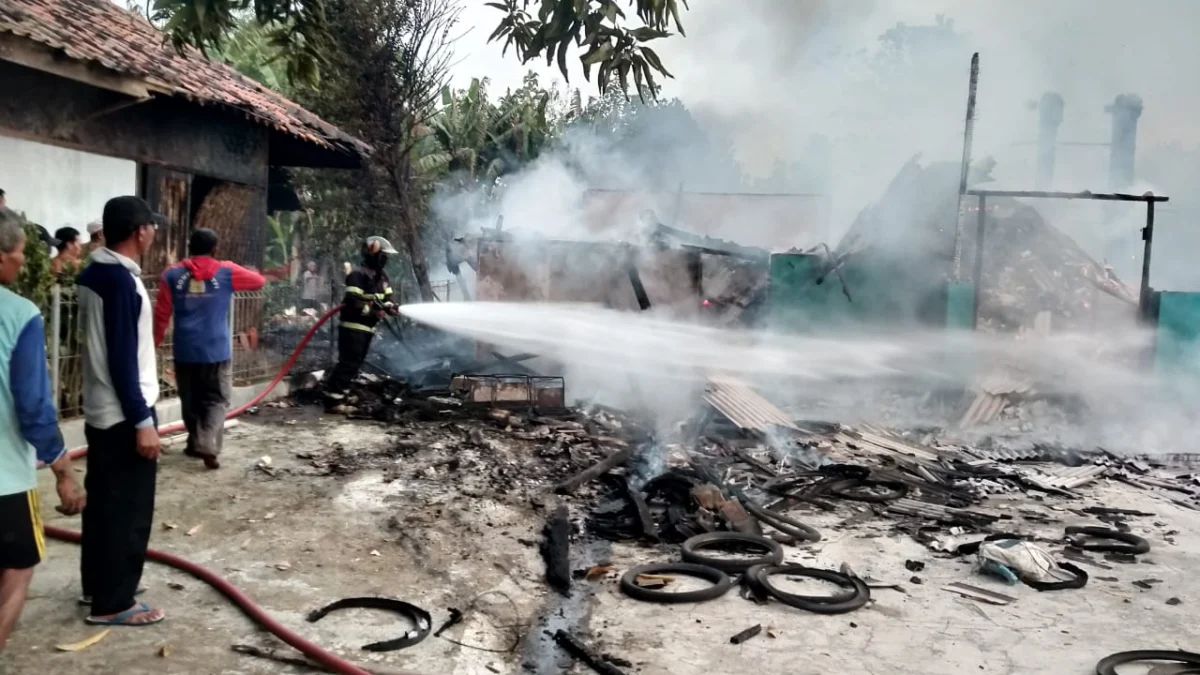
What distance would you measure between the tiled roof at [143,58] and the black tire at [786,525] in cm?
589

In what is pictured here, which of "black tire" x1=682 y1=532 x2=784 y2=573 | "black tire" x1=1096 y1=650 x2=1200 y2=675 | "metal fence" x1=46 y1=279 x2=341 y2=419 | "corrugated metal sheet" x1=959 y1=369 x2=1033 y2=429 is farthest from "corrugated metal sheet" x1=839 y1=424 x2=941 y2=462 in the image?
"metal fence" x1=46 y1=279 x2=341 y2=419

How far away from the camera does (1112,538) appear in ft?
21.2

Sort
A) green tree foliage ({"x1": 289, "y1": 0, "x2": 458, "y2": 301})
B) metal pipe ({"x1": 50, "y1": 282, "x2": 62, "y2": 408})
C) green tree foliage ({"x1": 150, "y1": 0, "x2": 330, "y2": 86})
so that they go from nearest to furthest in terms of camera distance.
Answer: green tree foliage ({"x1": 150, "y1": 0, "x2": 330, "y2": 86})
metal pipe ({"x1": 50, "y1": 282, "x2": 62, "y2": 408})
green tree foliage ({"x1": 289, "y1": 0, "x2": 458, "y2": 301})

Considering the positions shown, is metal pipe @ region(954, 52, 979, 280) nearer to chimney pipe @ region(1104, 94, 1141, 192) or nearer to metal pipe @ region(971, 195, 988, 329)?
metal pipe @ region(971, 195, 988, 329)

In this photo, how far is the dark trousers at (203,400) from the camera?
6.66 m

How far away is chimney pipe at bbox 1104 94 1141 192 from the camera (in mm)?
24786

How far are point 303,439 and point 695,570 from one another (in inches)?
183

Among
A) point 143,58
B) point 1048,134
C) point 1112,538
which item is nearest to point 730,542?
point 1112,538

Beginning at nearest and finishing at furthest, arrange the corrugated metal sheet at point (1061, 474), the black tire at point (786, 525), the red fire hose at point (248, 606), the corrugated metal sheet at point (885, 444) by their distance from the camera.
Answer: the red fire hose at point (248, 606), the black tire at point (786, 525), the corrugated metal sheet at point (1061, 474), the corrugated metal sheet at point (885, 444)

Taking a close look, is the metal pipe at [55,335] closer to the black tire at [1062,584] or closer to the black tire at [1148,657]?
the black tire at [1062,584]

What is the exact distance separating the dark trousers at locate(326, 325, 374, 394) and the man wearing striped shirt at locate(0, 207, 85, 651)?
691 cm

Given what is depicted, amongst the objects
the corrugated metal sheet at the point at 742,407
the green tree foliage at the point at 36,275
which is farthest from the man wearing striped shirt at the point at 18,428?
the corrugated metal sheet at the point at 742,407

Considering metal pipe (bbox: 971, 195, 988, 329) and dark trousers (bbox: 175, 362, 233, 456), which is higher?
metal pipe (bbox: 971, 195, 988, 329)

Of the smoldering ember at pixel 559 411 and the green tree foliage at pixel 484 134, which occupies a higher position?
the green tree foliage at pixel 484 134
